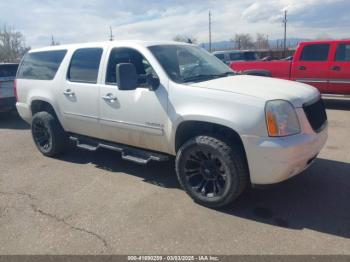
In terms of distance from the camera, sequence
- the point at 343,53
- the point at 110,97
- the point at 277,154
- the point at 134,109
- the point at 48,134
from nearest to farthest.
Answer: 1. the point at 277,154
2. the point at 134,109
3. the point at 110,97
4. the point at 48,134
5. the point at 343,53

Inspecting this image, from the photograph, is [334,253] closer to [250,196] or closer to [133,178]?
[250,196]

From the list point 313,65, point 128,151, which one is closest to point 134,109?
point 128,151

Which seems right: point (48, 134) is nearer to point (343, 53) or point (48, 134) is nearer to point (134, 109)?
point (134, 109)

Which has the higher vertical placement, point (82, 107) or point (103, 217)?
point (82, 107)

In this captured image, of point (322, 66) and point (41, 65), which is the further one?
point (322, 66)

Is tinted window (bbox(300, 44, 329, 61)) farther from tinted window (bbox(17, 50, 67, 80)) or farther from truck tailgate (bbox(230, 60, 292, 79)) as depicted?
tinted window (bbox(17, 50, 67, 80))

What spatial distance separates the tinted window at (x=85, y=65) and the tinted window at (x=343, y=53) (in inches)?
282

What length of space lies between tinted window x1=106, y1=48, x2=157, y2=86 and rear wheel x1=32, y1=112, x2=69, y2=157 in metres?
1.55

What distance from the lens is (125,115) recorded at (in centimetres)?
440

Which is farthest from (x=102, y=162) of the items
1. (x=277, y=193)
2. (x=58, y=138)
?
(x=277, y=193)

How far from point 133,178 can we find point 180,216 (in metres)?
1.31

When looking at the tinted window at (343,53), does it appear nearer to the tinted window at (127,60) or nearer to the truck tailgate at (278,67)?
the truck tailgate at (278,67)

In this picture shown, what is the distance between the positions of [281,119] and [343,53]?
714 centimetres

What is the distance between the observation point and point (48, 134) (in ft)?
18.8
